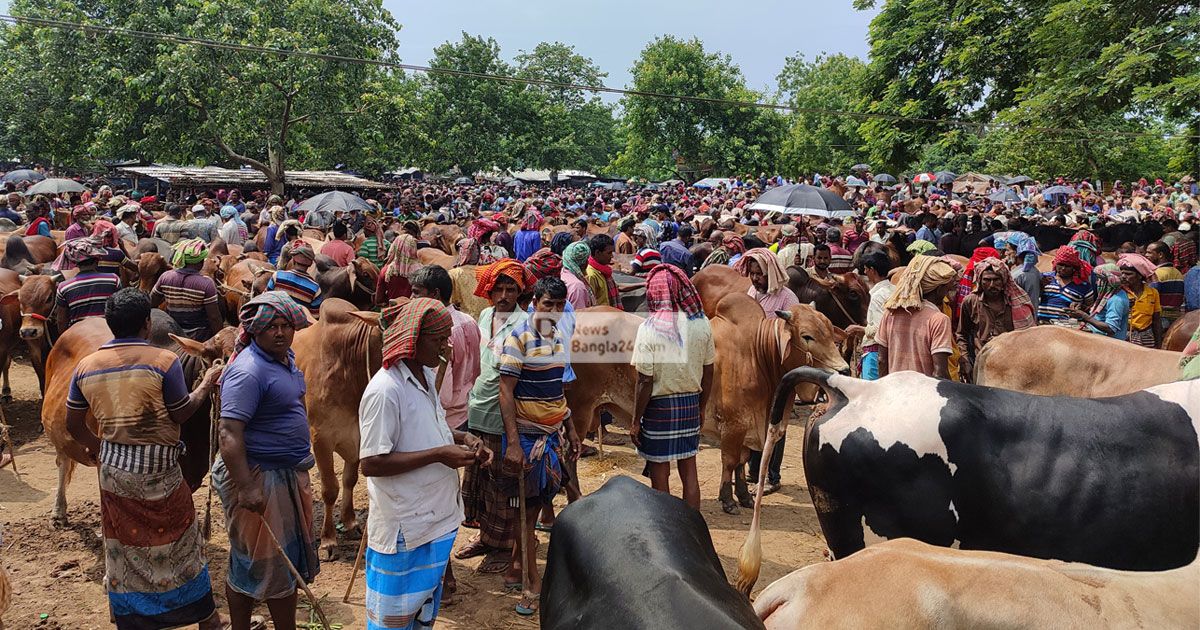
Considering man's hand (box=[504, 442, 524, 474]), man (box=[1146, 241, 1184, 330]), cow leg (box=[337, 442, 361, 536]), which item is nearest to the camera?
man's hand (box=[504, 442, 524, 474])

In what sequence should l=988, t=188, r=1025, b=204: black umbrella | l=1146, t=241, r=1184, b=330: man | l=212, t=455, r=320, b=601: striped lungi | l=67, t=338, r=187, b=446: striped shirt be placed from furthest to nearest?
l=988, t=188, r=1025, b=204: black umbrella → l=1146, t=241, r=1184, b=330: man → l=67, t=338, r=187, b=446: striped shirt → l=212, t=455, r=320, b=601: striped lungi

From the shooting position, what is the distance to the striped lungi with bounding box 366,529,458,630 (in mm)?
3664

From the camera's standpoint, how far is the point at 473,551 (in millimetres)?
5922

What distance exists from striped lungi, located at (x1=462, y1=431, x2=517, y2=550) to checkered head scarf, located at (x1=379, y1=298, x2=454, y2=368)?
151cm

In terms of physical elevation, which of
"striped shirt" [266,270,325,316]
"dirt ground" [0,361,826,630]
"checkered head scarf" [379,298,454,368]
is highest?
"checkered head scarf" [379,298,454,368]

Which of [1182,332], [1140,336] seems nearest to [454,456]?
[1182,332]

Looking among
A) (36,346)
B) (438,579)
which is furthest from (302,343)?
(36,346)

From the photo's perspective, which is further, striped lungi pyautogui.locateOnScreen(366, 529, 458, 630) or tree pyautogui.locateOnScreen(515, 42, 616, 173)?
tree pyautogui.locateOnScreen(515, 42, 616, 173)

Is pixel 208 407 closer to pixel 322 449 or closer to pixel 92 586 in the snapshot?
pixel 322 449

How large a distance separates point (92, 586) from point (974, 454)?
545 centimetres

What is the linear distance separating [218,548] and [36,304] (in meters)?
3.88

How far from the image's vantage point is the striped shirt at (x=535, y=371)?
4824 mm

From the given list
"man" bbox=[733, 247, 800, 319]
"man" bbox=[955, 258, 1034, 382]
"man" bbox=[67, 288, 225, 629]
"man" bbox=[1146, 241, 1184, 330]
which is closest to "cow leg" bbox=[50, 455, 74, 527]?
"man" bbox=[67, 288, 225, 629]

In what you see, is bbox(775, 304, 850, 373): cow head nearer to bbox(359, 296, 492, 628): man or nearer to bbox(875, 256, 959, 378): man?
bbox(875, 256, 959, 378): man
